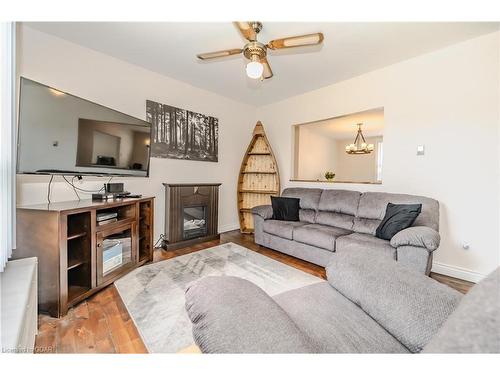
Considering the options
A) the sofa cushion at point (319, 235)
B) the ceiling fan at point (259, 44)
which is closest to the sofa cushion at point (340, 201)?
the sofa cushion at point (319, 235)

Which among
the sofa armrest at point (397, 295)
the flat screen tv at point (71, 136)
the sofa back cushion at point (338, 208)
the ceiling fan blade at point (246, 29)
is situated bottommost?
the sofa armrest at point (397, 295)

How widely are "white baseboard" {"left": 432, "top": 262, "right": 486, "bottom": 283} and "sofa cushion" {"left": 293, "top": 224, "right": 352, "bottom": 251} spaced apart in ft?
3.53

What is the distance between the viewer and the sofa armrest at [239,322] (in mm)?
575

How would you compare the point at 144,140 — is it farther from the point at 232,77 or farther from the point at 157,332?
the point at 157,332

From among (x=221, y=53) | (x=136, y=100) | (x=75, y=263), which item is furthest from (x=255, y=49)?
(x=75, y=263)

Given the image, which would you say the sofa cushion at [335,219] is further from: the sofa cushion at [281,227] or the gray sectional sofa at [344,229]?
the sofa cushion at [281,227]

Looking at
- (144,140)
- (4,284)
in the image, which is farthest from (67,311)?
(144,140)

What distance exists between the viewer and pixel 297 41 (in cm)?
179

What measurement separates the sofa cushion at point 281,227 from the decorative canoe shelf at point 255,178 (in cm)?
101

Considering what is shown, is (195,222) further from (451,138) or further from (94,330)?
(451,138)

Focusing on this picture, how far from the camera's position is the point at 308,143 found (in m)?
5.71

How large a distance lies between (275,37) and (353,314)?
2.51m

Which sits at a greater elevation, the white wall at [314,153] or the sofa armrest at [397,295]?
the white wall at [314,153]
